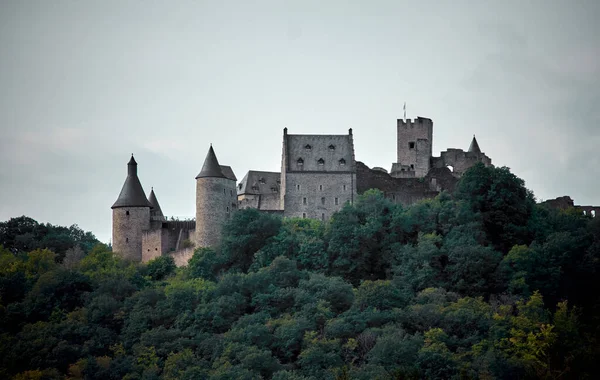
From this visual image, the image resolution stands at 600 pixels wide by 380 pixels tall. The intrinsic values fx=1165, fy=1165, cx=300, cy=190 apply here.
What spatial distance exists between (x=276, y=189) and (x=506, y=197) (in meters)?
16.9

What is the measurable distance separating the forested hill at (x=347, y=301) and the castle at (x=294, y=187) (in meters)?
1.97

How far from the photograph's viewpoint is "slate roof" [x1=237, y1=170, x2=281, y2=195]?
240 feet

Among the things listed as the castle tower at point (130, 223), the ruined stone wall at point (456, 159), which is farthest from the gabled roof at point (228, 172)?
the ruined stone wall at point (456, 159)

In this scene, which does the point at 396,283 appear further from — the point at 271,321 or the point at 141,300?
the point at 141,300

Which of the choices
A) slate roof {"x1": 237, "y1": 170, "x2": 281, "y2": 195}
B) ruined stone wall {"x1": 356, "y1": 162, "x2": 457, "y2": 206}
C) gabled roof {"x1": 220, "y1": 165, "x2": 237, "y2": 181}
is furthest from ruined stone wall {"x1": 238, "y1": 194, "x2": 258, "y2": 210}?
ruined stone wall {"x1": 356, "y1": 162, "x2": 457, "y2": 206}

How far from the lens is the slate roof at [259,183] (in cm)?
7325

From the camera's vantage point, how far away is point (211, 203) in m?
66.0

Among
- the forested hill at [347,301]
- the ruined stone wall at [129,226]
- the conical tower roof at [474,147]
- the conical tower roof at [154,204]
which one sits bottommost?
the forested hill at [347,301]

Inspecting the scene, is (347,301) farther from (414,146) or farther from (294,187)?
(414,146)

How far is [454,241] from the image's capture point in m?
60.2

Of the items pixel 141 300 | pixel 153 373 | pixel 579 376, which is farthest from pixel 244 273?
pixel 579 376

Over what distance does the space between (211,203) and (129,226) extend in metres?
5.29

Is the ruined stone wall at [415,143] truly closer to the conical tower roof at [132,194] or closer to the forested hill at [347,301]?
the forested hill at [347,301]

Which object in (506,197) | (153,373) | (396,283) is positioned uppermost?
(506,197)
